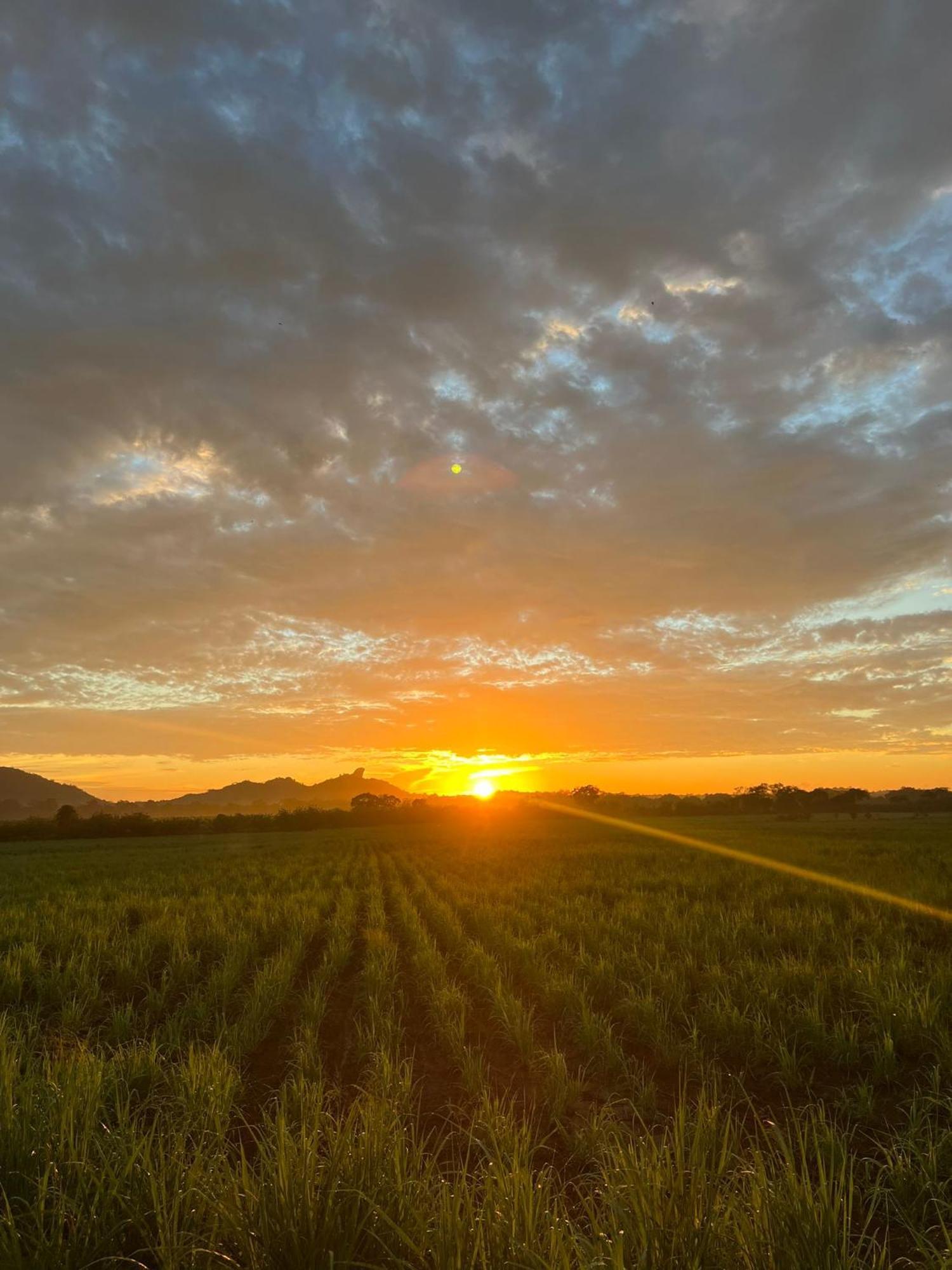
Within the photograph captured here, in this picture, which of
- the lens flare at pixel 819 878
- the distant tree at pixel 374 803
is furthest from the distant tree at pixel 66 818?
the lens flare at pixel 819 878

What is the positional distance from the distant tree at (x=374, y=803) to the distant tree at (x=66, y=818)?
3703cm

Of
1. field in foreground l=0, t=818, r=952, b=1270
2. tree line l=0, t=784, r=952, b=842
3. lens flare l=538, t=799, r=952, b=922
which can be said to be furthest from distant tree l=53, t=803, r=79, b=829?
field in foreground l=0, t=818, r=952, b=1270

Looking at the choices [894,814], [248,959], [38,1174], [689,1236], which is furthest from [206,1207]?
[894,814]

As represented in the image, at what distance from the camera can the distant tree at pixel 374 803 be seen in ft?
340

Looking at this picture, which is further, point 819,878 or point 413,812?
point 413,812

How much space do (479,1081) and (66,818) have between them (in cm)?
9618

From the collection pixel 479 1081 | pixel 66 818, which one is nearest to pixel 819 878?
pixel 479 1081

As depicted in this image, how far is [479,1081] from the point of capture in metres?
5.98

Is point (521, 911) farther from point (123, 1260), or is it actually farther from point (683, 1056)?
point (123, 1260)

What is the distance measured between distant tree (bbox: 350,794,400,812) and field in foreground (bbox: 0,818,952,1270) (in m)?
88.2

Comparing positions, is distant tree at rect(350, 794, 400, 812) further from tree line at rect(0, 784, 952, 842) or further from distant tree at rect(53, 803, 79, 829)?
distant tree at rect(53, 803, 79, 829)

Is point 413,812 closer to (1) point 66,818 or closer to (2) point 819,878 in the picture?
(1) point 66,818

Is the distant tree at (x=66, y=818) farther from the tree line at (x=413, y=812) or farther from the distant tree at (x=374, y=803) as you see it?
the distant tree at (x=374, y=803)

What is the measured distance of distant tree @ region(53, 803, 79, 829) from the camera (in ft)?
261
